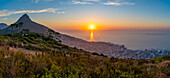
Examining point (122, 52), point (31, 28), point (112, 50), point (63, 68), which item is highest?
point (31, 28)

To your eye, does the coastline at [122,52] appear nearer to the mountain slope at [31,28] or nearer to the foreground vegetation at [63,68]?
the foreground vegetation at [63,68]

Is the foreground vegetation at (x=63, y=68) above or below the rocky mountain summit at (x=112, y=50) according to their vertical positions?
above

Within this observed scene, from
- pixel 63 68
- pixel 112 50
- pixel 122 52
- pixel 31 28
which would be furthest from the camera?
pixel 31 28

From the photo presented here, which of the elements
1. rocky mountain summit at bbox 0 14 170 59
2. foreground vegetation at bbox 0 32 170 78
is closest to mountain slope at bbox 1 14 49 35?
rocky mountain summit at bbox 0 14 170 59

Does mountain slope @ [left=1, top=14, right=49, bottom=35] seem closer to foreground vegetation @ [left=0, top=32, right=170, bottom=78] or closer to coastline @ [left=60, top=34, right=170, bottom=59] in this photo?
coastline @ [left=60, top=34, right=170, bottom=59]

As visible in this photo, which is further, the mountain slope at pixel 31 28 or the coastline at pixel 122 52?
the mountain slope at pixel 31 28

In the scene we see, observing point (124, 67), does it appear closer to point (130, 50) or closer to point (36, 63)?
point (36, 63)

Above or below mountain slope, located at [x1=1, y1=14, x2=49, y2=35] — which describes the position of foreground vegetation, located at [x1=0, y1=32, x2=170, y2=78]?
below

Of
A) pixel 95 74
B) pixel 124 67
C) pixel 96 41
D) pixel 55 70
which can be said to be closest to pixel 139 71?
pixel 124 67

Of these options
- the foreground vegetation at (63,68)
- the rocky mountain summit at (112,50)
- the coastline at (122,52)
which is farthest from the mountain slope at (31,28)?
the foreground vegetation at (63,68)

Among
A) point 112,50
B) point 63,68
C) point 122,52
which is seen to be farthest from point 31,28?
point 63,68

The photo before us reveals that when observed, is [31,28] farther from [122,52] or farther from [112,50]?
[122,52]
